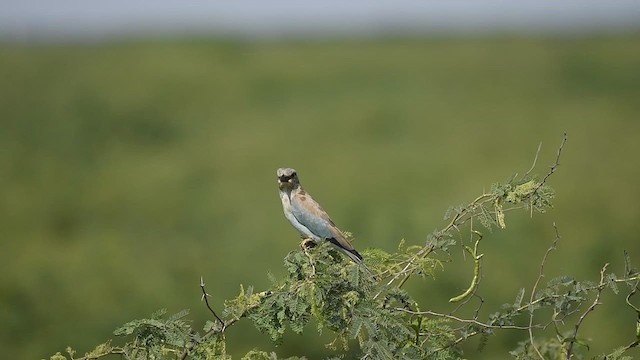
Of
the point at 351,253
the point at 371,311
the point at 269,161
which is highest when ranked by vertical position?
the point at 269,161

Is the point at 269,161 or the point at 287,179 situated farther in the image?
the point at 269,161

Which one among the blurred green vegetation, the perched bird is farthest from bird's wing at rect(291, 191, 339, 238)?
the blurred green vegetation

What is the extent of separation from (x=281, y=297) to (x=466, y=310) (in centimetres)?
802

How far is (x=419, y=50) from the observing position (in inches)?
1089

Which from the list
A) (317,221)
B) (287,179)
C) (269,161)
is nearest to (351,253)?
(317,221)

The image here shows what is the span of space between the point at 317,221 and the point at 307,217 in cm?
14

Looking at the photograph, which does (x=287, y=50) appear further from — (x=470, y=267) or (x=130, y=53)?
(x=470, y=267)

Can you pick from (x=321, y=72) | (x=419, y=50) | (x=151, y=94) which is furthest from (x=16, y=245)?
(x=419, y=50)

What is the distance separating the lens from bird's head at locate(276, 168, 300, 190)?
6.57 m

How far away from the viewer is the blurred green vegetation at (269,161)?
538 inches

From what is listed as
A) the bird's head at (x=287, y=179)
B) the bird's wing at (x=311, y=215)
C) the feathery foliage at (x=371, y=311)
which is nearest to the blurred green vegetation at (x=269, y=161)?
the bird's head at (x=287, y=179)

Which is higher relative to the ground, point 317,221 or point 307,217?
point 307,217

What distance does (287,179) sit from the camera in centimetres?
659

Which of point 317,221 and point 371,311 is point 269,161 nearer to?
point 317,221
